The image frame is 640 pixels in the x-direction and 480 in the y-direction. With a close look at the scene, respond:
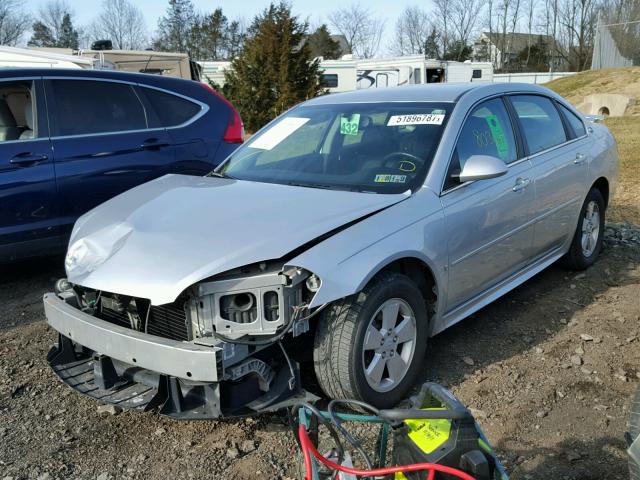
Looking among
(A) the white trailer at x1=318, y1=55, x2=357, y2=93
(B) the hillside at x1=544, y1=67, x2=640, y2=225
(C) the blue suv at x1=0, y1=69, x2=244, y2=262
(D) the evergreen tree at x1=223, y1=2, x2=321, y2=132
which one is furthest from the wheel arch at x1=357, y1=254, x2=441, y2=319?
(A) the white trailer at x1=318, y1=55, x2=357, y2=93

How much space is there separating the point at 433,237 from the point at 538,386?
42.0 inches

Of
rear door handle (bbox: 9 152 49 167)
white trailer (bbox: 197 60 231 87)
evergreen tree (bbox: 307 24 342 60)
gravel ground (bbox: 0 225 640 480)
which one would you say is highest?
evergreen tree (bbox: 307 24 342 60)

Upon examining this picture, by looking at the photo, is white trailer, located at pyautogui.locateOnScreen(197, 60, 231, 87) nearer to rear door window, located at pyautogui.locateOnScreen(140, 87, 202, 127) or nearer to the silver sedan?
rear door window, located at pyautogui.locateOnScreen(140, 87, 202, 127)

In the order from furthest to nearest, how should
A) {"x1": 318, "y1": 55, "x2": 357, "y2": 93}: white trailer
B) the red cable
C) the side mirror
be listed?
1. {"x1": 318, "y1": 55, "x2": 357, "y2": 93}: white trailer
2. the side mirror
3. the red cable

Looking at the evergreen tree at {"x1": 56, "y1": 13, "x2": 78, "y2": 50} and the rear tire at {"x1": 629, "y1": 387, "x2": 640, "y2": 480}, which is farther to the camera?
the evergreen tree at {"x1": 56, "y1": 13, "x2": 78, "y2": 50}

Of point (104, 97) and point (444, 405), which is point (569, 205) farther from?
point (104, 97)

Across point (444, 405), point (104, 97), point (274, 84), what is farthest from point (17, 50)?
point (444, 405)

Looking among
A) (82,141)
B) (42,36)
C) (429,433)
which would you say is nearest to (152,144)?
(82,141)

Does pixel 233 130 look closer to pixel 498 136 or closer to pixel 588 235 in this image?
pixel 498 136

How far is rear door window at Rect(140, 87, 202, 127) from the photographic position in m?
5.64

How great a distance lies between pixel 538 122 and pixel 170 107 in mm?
3258

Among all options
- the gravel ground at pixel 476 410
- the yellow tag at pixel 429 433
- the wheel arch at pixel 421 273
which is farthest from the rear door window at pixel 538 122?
the yellow tag at pixel 429 433

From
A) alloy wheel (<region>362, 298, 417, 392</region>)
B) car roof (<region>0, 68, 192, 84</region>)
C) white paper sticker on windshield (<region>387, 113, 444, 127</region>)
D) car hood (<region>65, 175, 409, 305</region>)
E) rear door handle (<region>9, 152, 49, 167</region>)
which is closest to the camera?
car hood (<region>65, 175, 409, 305</region>)

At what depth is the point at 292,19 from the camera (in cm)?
1981
